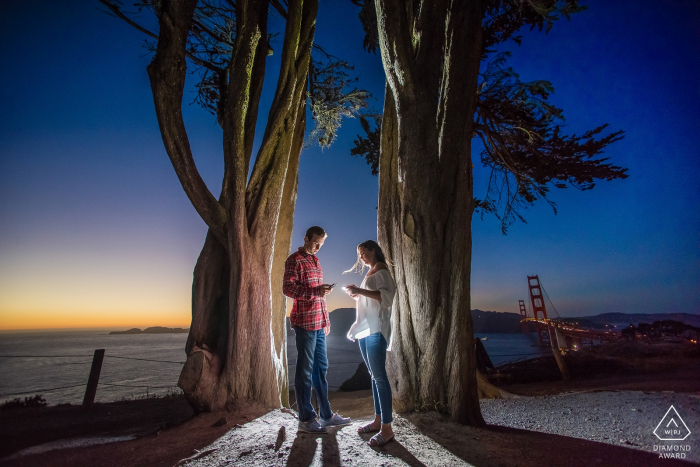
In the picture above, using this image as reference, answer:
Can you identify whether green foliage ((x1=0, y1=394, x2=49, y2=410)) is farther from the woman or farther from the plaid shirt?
the woman

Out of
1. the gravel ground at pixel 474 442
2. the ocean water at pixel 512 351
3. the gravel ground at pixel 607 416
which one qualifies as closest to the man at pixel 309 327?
the gravel ground at pixel 474 442

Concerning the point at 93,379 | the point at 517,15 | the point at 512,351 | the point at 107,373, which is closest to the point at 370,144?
the point at 517,15

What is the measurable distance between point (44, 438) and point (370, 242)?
15.3ft

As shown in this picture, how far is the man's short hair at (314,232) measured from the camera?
313cm

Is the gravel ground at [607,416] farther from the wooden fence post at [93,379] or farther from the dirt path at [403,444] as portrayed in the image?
the wooden fence post at [93,379]

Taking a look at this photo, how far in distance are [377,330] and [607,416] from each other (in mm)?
3159

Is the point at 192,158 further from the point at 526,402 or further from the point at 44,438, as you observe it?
the point at 526,402

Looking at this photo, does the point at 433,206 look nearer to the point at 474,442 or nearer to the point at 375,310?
the point at 375,310

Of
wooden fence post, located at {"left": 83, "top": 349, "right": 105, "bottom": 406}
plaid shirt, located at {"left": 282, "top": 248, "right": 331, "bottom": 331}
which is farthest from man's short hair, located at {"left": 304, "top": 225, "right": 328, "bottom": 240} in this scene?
wooden fence post, located at {"left": 83, "top": 349, "right": 105, "bottom": 406}

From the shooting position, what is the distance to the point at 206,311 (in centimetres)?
386

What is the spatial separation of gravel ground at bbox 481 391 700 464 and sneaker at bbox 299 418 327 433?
7.15 feet

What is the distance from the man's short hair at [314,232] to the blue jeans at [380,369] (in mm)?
1089

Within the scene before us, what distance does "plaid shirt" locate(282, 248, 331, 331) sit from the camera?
2912 mm

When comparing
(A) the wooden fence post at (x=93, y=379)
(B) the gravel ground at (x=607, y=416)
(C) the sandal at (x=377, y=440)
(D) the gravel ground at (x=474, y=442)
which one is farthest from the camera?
(A) the wooden fence post at (x=93, y=379)
